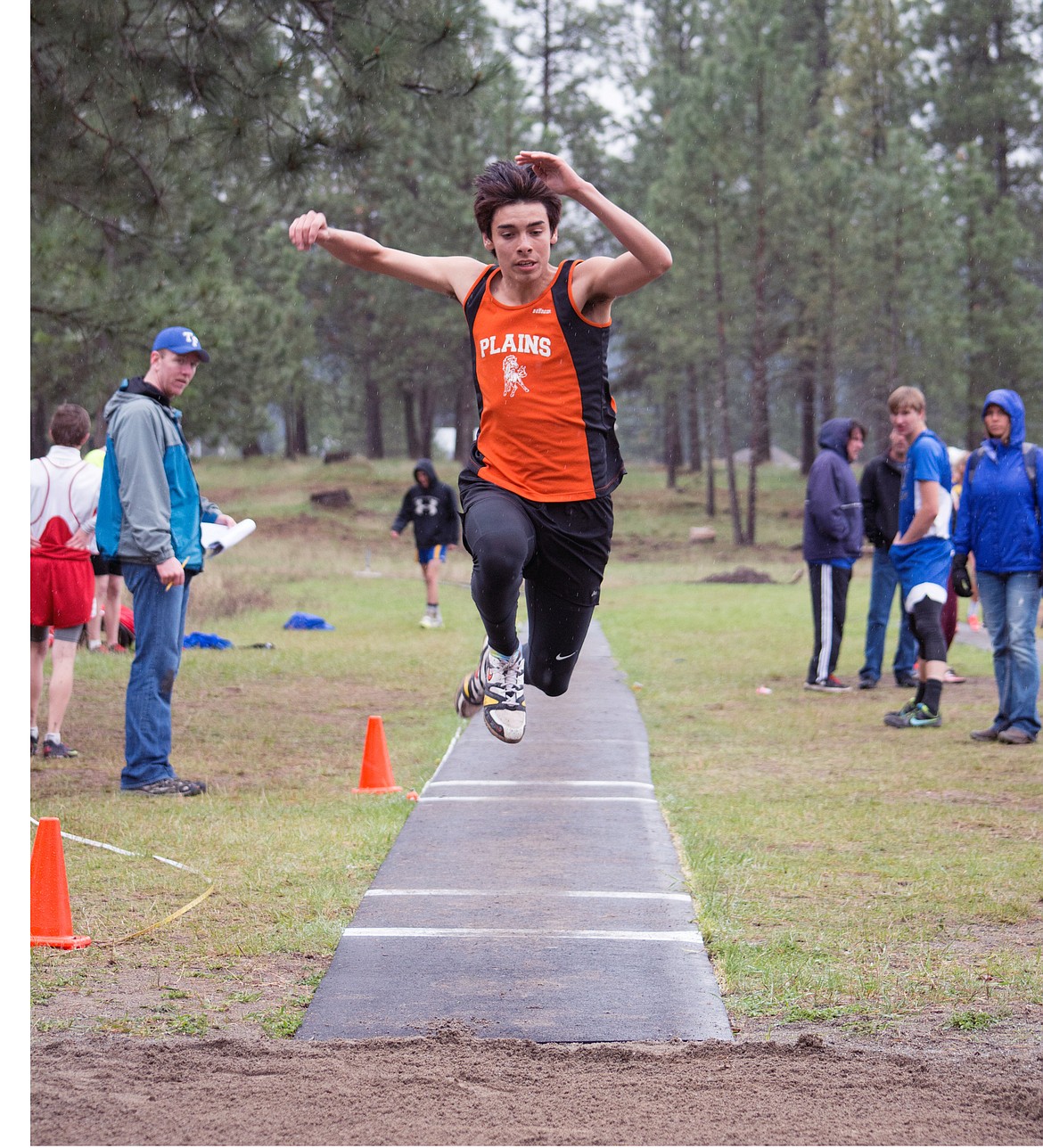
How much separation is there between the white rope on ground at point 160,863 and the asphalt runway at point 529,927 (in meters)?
0.70

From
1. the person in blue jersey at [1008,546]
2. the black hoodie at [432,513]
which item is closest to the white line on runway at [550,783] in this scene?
the person in blue jersey at [1008,546]

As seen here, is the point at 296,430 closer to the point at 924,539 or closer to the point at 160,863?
the point at 924,539

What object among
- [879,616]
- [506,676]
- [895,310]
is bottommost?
[879,616]

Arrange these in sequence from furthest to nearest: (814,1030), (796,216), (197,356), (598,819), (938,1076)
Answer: (796,216), (197,356), (598,819), (814,1030), (938,1076)

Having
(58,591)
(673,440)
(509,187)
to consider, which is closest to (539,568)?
(509,187)

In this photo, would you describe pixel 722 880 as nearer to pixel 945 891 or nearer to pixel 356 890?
pixel 945 891

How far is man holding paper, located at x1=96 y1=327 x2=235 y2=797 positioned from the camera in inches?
289

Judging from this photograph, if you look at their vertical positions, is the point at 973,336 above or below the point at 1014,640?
above

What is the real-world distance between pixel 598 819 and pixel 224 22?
23.4 ft

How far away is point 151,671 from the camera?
7574mm

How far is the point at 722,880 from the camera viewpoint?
570cm

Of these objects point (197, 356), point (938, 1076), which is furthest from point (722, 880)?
point (197, 356)

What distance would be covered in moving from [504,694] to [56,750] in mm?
4654

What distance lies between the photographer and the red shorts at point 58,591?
8.44 m
